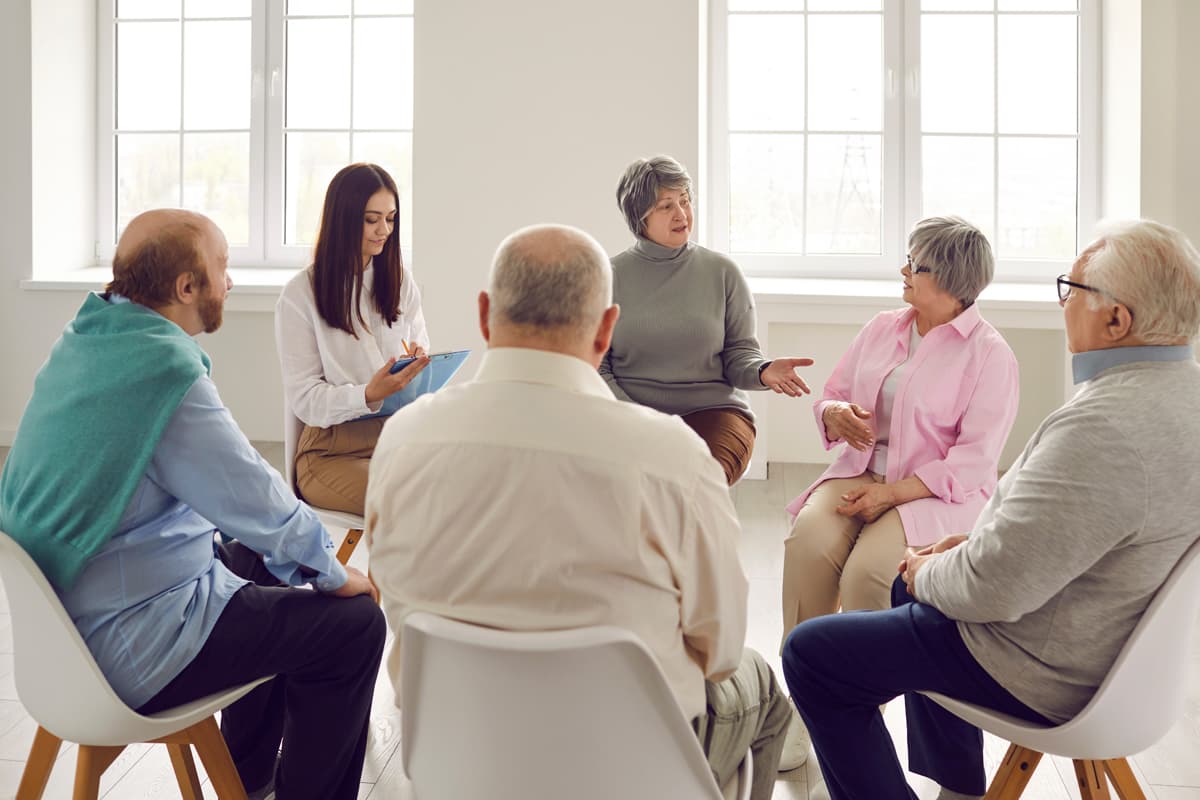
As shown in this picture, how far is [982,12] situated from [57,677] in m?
5.18

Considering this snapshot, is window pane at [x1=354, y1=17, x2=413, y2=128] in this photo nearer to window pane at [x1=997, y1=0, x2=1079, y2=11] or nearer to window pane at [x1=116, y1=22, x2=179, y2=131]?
window pane at [x1=116, y1=22, x2=179, y2=131]

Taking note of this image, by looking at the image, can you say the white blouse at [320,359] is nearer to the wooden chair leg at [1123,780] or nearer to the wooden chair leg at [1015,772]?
the wooden chair leg at [1015,772]

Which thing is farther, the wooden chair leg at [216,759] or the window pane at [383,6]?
the window pane at [383,6]

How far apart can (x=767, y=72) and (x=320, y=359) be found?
3.43 m

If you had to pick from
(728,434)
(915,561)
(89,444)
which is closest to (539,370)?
(89,444)

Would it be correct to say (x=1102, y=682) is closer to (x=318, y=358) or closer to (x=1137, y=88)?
(x=318, y=358)

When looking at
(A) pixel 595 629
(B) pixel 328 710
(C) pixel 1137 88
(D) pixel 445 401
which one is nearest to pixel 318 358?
(B) pixel 328 710

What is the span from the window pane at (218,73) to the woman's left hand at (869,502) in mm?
4492

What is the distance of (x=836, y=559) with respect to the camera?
105 inches

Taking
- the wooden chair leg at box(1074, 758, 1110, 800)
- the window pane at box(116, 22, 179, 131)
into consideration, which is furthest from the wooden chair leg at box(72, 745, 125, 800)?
the window pane at box(116, 22, 179, 131)

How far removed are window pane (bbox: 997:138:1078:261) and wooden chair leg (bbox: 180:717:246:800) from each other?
4.71 meters

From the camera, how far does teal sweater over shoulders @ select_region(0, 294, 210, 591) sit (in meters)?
1.79

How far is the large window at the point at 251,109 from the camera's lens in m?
6.01

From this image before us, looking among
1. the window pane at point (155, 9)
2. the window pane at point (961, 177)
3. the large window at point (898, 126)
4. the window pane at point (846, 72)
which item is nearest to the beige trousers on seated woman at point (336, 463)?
the large window at point (898, 126)
